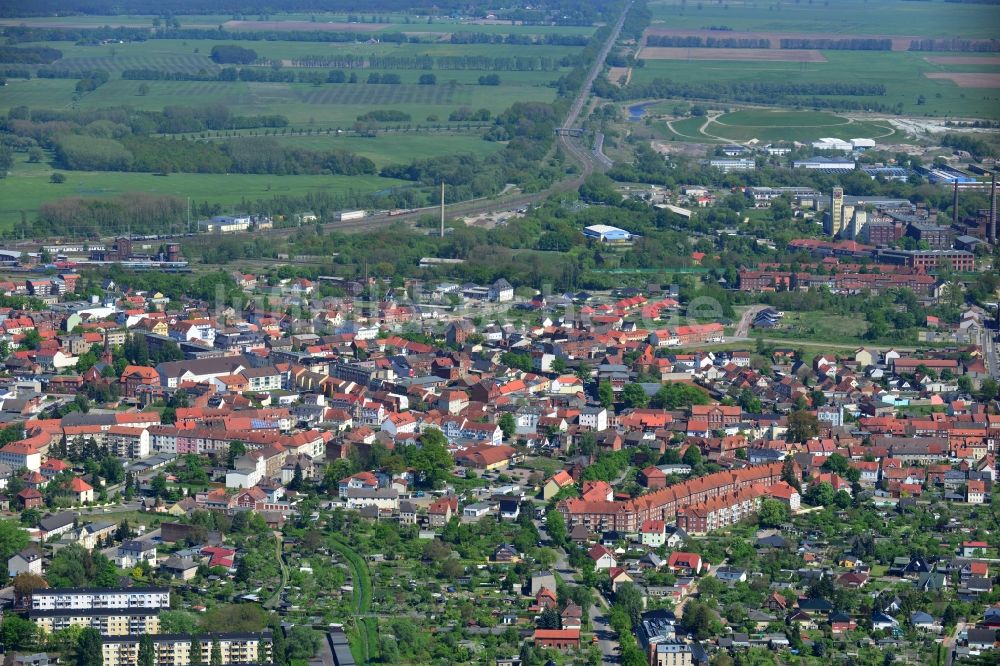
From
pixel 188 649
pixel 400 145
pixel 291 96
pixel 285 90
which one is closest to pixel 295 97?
pixel 291 96

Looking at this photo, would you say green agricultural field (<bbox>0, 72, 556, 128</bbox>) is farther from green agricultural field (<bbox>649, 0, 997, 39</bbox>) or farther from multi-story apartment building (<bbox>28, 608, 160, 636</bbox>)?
multi-story apartment building (<bbox>28, 608, 160, 636</bbox>)

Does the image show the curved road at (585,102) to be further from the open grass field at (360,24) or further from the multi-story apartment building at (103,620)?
the multi-story apartment building at (103,620)

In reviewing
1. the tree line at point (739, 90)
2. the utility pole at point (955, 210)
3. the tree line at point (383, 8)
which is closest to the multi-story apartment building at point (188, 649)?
the utility pole at point (955, 210)

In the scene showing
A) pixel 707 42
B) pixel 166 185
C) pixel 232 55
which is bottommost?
pixel 166 185

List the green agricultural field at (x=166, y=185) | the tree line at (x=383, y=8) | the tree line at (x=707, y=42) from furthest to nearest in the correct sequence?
the tree line at (x=383, y=8) < the tree line at (x=707, y=42) < the green agricultural field at (x=166, y=185)

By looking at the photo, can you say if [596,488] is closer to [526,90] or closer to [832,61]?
[526,90]

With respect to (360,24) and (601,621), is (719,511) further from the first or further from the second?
(360,24)
